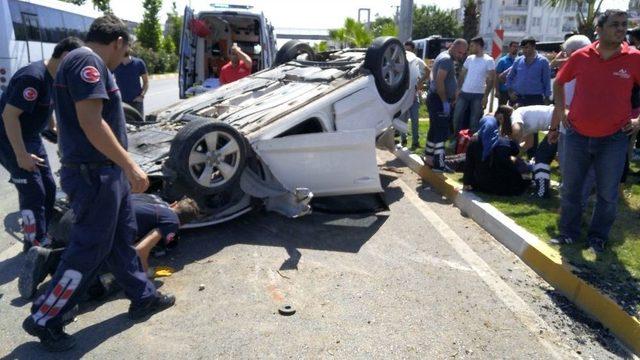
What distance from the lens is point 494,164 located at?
5535 mm

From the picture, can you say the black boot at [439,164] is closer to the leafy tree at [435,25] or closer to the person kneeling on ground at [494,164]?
the person kneeling on ground at [494,164]

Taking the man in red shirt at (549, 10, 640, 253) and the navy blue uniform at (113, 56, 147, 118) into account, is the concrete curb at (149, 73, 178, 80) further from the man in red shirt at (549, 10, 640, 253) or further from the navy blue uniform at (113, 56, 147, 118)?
the man in red shirt at (549, 10, 640, 253)

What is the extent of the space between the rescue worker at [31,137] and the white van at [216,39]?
262 inches

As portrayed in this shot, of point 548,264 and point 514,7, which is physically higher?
point 514,7

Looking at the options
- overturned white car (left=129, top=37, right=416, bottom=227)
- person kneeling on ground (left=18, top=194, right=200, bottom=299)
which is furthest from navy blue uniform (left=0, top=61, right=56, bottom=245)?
overturned white car (left=129, top=37, right=416, bottom=227)

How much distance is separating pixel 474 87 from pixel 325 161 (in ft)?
11.5

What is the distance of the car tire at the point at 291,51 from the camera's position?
7367mm

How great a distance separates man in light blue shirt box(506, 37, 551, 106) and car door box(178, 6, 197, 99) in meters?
6.38

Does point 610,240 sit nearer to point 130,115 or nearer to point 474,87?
point 474,87

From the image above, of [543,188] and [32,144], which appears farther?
[543,188]

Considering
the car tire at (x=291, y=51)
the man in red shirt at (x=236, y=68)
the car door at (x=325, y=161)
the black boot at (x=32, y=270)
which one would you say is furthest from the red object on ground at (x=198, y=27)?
the black boot at (x=32, y=270)

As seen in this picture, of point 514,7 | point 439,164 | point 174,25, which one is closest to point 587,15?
point 439,164

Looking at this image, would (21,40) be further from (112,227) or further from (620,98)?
(620,98)

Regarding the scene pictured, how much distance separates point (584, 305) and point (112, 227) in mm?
3026
